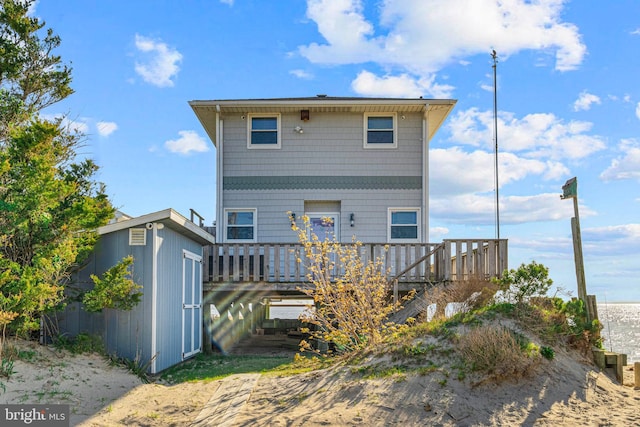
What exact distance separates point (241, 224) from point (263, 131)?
2.64 m

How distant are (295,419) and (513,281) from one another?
430 centimetres

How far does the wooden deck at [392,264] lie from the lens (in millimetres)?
13656

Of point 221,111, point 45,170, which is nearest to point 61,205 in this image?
point 45,170

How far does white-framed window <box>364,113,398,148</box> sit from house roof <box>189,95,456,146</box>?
0.18 meters

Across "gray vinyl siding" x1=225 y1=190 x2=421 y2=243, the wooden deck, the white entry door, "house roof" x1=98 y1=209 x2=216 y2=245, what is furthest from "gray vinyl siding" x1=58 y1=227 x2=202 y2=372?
the white entry door

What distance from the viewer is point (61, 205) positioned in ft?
32.7

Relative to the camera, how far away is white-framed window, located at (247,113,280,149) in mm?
16500

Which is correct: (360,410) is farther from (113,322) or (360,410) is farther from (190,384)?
(113,322)

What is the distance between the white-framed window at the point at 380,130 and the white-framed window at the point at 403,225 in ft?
6.13

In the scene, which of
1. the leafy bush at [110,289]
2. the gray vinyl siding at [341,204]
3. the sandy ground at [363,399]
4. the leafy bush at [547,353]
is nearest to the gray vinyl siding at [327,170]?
the gray vinyl siding at [341,204]

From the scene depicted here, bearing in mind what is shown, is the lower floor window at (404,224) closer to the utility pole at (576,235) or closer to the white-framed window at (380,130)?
the white-framed window at (380,130)

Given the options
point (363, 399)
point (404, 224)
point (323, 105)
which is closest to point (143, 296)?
point (363, 399)

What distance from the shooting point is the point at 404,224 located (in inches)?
638

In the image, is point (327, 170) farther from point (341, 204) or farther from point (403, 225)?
point (403, 225)
